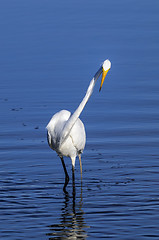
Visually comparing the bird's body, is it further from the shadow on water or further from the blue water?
the shadow on water

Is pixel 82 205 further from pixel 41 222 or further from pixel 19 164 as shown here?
pixel 19 164

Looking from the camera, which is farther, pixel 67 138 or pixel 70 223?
pixel 67 138

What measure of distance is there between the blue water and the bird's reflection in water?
13 mm

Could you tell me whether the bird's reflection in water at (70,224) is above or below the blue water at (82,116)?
below

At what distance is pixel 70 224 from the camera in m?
8.21

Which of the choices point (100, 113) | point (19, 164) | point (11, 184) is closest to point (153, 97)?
point (100, 113)

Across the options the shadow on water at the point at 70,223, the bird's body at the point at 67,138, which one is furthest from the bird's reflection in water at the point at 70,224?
the bird's body at the point at 67,138

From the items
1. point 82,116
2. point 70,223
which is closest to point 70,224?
point 70,223

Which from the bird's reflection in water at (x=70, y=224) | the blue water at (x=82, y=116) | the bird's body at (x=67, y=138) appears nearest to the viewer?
the bird's reflection in water at (x=70, y=224)

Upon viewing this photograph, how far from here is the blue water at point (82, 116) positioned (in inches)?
328

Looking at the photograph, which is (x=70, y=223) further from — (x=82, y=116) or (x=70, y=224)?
(x=82, y=116)

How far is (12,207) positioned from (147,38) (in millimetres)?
11271

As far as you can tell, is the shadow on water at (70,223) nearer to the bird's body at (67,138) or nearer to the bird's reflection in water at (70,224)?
the bird's reflection in water at (70,224)

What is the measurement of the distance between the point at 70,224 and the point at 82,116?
5355 mm
